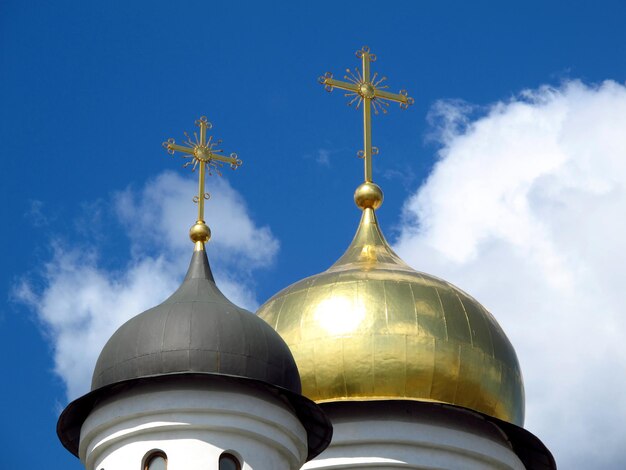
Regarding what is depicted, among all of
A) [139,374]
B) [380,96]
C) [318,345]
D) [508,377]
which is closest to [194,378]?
[139,374]

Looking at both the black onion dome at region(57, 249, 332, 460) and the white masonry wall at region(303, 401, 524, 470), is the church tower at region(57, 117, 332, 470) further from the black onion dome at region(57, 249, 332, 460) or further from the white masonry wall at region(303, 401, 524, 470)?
the white masonry wall at region(303, 401, 524, 470)

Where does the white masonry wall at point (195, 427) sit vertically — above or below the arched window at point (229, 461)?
above

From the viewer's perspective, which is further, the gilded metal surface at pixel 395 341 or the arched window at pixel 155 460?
the gilded metal surface at pixel 395 341

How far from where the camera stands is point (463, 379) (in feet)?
69.4

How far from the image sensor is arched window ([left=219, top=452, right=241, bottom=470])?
18.1m

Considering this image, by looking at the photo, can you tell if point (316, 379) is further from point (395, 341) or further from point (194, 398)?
point (194, 398)

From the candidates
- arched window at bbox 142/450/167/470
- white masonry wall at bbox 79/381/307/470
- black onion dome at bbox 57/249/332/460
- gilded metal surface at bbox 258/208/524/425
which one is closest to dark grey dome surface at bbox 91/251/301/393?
black onion dome at bbox 57/249/332/460

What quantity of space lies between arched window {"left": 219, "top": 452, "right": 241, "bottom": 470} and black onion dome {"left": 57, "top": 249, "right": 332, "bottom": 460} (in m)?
0.66

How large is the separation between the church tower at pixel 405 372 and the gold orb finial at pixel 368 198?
71.0 inches

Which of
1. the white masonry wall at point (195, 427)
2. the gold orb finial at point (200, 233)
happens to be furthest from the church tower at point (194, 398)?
the gold orb finial at point (200, 233)

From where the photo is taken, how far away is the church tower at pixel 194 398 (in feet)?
59.4

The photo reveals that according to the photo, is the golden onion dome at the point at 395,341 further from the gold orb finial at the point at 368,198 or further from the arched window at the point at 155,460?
the arched window at the point at 155,460

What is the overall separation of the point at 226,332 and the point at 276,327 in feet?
10.5

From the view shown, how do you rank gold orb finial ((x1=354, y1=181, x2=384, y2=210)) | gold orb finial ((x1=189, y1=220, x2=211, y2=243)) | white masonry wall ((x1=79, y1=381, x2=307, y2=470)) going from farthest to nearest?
gold orb finial ((x1=354, y1=181, x2=384, y2=210)) → gold orb finial ((x1=189, y1=220, x2=211, y2=243)) → white masonry wall ((x1=79, y1=381, x2=307, y2=470))
